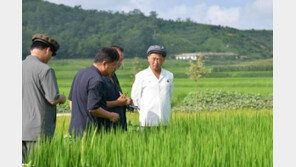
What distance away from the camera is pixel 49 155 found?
349 cm

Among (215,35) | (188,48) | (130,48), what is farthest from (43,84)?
(215,35)

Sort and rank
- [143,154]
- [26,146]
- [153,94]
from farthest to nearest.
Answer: [153,94]
[26,146]
[143,154]

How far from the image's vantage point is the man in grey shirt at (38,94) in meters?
3.56

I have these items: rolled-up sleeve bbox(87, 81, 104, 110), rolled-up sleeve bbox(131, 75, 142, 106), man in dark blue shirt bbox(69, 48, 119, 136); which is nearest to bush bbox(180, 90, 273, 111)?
rolled-up sleeve bbox(131, 75, 142, 106)

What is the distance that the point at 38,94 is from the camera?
3605 mm

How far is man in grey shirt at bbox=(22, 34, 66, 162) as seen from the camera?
3.56 m

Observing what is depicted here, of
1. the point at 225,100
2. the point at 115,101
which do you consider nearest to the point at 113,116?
the point at 115,101

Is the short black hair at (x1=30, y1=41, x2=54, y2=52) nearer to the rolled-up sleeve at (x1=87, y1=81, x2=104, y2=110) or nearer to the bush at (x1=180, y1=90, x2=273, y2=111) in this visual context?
the rolled-up sleeve at (x1=87, y1=81, x2=104, y2=110)

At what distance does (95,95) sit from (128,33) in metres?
104

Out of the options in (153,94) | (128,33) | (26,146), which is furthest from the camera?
(128,33)

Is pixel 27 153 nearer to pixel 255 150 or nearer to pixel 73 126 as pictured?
pixel 73 126

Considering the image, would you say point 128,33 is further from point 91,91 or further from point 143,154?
point 143,154

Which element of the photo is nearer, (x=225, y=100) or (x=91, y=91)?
(x=91, y=91)

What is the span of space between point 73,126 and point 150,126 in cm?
127
